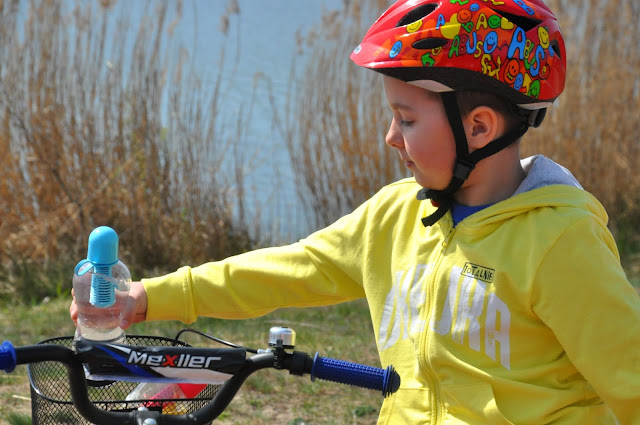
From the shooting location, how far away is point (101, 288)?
194 centimetres

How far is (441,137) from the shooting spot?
2242 millimetres

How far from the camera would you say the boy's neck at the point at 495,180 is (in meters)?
2.33

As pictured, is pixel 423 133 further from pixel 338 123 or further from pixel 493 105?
pixel 338 123

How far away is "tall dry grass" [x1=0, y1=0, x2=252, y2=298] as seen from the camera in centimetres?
584

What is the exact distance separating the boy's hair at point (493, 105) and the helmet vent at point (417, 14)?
0.23 meters

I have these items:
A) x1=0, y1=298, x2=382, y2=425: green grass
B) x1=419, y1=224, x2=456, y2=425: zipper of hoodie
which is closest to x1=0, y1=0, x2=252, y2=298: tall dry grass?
x1=0, y1=298, x2=382, y2=425: green grass

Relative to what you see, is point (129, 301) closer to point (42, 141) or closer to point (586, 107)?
point (42, 141)

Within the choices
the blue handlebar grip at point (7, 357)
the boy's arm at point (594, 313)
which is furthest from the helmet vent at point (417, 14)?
the blue handlebar grip at point (7, 357)

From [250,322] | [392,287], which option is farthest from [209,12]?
[392,287]

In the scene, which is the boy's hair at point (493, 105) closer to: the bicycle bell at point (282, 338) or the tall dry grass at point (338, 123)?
the bicycle bell at point (282, 338)

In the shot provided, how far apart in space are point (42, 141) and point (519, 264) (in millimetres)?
4479

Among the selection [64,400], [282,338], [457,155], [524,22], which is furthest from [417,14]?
[64,400]

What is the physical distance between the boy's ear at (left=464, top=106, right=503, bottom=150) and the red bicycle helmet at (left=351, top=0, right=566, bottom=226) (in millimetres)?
22

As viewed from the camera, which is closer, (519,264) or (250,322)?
(519,264)
